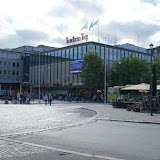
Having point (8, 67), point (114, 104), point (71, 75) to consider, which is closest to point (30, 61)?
point (8, 67)

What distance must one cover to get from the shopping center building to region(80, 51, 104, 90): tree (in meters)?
7.42

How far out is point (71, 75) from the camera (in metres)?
67.6

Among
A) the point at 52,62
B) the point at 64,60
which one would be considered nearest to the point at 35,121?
the point at 64,60

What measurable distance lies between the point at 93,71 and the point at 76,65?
37.8ft

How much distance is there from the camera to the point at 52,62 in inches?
2977

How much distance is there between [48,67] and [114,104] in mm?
49373

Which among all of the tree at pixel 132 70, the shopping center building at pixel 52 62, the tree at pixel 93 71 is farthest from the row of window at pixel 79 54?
the tree at pixel 132 70

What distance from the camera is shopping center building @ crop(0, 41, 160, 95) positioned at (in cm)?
6562

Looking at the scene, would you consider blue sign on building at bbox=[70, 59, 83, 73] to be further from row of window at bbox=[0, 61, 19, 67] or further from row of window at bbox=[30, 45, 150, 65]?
row of window at bbox=[0, 61, 19, 67]

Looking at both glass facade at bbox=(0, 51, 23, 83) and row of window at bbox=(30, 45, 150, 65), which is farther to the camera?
glass facade at bbox=(0, 51, 23, 83)

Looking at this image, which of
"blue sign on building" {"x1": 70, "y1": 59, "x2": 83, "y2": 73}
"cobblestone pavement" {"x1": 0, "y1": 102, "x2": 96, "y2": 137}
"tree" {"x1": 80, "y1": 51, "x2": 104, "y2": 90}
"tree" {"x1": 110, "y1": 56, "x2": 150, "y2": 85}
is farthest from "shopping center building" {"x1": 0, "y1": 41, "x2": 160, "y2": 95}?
"cobblestone pavement" {"x1": 0, "y1": 102, "x2": 96, "y2": 137}

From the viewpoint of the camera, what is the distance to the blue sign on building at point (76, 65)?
64.5 m

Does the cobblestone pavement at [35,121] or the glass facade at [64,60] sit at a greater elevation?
the glass facade at [64,60]

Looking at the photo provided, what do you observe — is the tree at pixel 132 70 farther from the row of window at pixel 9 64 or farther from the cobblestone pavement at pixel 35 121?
the row of window at pixel 9 64
